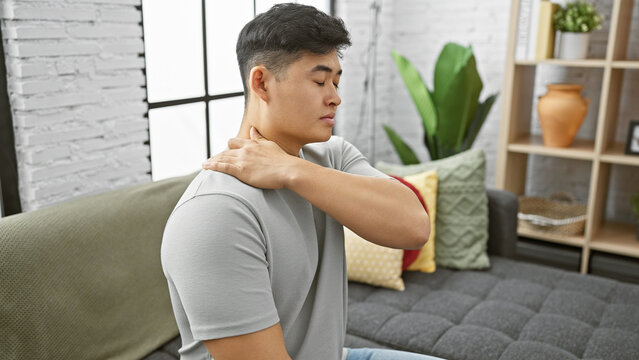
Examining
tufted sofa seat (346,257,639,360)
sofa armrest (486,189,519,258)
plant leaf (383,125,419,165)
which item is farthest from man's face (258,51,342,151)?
plant leaf (383,125,419,165)

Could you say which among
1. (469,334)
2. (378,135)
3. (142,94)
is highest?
(142,94)

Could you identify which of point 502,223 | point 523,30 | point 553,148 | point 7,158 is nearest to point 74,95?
point 7,158

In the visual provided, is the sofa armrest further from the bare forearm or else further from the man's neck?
the man's neck

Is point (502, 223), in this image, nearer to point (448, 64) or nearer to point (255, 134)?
point (448, 64)

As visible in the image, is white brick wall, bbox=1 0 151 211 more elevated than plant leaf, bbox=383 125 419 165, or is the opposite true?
white brick wall, bbox=1 0 151 211

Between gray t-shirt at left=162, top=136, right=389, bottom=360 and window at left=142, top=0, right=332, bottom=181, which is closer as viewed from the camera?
gray t-shirt at left=162, top=136, right=389, bottom=360

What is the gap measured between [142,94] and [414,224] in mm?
1474

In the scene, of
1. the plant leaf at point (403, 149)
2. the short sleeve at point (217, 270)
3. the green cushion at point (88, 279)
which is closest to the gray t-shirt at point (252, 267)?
the short sleeve at point (217, 270)

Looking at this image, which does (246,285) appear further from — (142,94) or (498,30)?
(498,30)

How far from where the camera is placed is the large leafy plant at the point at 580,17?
2.83 metres

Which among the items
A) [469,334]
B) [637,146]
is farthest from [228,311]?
[637,146]

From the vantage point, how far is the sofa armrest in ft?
Answer: 8.02

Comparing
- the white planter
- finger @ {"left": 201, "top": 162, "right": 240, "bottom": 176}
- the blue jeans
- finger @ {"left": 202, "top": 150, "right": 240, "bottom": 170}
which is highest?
the white planter

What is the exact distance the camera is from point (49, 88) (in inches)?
72.7
